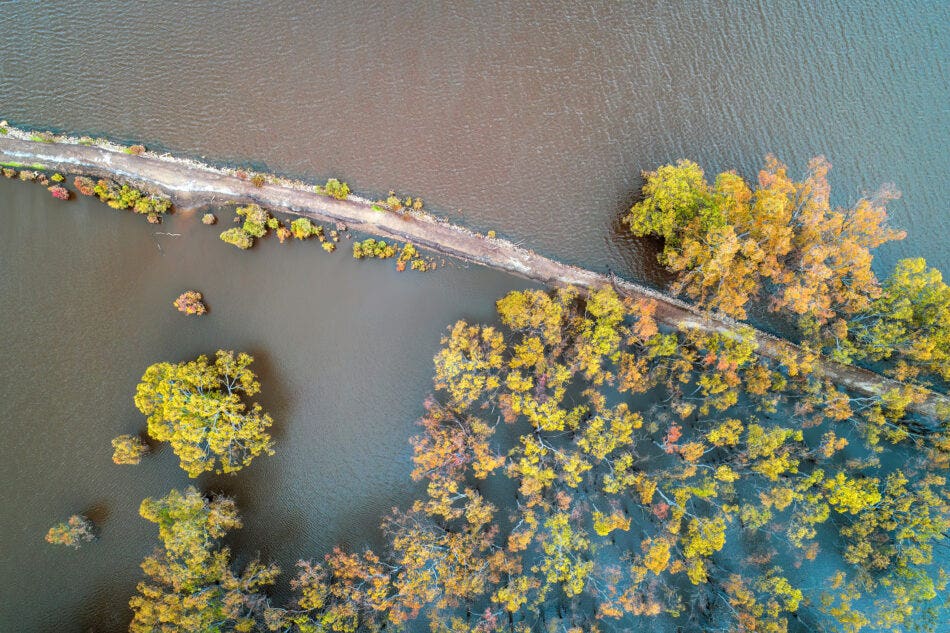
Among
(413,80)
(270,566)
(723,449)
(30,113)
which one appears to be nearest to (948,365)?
(723,449)

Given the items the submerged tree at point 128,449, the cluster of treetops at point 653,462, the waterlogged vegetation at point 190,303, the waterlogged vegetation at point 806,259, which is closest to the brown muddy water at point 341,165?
the waterlogged vegetation at point 190,303

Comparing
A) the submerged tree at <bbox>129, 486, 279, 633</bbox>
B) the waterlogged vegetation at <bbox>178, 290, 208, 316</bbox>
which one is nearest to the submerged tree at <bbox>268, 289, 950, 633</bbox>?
the submerged tree at <bbox>129, 486, 279, 633</bbox>

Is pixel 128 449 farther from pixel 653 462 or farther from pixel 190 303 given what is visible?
pixel 653 462

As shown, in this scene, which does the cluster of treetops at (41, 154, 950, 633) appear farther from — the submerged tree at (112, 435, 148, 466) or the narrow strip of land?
the narrow strip of land

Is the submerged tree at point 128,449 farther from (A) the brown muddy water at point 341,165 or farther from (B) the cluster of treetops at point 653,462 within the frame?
(A) the brown muddy water at point 341,165

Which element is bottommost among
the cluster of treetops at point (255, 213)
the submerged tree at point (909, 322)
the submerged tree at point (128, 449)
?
the submerged tree at point (128, 449)

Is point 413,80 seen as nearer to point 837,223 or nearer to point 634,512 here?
point 837,223
